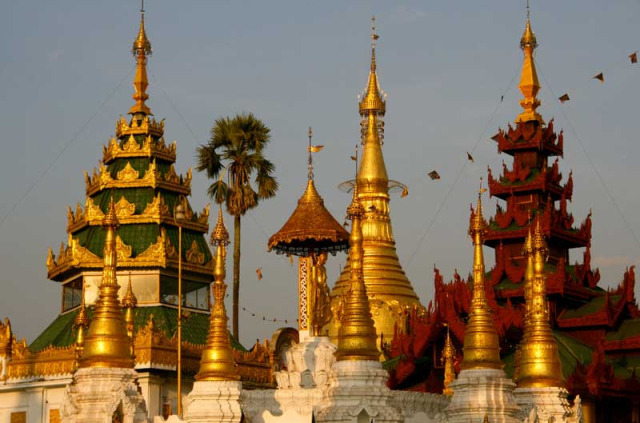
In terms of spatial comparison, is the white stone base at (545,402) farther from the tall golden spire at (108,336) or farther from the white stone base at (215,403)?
the tall golden spire at (108,336)

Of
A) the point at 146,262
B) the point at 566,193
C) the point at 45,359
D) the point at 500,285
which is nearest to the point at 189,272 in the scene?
the point at 146,262

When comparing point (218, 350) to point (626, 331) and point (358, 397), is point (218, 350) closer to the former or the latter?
point (358, 397)

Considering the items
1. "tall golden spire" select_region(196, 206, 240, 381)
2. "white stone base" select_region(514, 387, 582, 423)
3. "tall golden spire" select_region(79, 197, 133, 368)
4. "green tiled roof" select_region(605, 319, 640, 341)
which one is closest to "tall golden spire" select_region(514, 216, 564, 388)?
"white stone base" select_region(514, 387, 582, 423)

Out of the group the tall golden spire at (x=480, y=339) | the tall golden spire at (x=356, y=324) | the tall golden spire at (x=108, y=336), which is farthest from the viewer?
the tall golden spire at (x=480, y=339)

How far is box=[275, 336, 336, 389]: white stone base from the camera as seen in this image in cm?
4119

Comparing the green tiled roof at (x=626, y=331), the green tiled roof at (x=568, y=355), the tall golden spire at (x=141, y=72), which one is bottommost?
the green tiled roof at (x=568, y=355)

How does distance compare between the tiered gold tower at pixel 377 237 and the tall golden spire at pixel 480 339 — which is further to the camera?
the tiered gold tower at pixel 377 237

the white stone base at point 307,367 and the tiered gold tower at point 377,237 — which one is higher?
the tiered gold tower at point 377,237

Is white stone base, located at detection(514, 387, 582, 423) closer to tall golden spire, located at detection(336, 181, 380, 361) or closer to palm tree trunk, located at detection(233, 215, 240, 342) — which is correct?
tall golden spire, located at detection(336, 181, 380, 361)

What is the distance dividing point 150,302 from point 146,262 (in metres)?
1.60

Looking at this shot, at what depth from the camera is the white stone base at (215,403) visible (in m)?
38.2

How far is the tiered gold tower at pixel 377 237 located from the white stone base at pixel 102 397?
29.3m

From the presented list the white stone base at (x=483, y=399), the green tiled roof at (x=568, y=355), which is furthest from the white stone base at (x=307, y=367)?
the green tiled roof at (x=568, y=355)

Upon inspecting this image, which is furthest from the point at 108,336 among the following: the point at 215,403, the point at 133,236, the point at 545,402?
the point at 133,236
